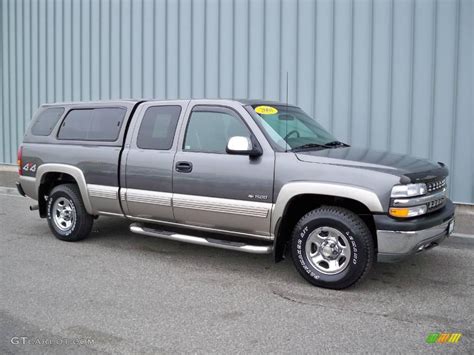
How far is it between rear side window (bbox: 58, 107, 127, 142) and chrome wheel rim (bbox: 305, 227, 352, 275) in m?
2.83

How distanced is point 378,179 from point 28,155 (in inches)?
192

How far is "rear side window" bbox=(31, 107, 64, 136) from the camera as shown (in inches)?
275

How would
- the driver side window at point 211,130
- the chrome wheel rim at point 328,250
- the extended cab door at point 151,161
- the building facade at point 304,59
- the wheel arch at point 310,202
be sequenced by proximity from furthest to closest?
the building facade at point 304,59, the extended cab door at point 151,161, the driver side window at point 211,130, the chrome wheel rim at point 328,250, the wheel arch at point 310,202

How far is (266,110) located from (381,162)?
1.41 meters

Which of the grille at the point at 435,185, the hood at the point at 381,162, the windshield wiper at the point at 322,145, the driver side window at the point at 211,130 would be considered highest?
the driver side window at the point at 211,130

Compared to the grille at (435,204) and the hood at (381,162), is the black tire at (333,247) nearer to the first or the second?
the hood at (381,162)

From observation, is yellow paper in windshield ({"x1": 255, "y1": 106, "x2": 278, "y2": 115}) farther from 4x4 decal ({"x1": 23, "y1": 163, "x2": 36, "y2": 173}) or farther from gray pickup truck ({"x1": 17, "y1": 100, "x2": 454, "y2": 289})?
4x4 decal ({"x1": 23, "y1": 163, "x2": 36, "y2": 173})

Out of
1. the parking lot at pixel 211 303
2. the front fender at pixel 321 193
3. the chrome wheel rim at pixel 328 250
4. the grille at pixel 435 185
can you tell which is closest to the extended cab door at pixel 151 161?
the parking lot at pixel 211 303

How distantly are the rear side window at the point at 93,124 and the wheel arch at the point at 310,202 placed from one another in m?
2.44

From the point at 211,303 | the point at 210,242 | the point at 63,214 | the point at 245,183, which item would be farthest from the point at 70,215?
the point at 211,303

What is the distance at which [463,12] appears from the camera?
27.2 feet

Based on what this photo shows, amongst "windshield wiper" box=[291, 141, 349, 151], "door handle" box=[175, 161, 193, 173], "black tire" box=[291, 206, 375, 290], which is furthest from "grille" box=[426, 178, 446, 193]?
"door handle" box=[175, 161, 193, 173]

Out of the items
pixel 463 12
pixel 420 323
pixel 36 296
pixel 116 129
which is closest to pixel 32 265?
pixel 36 296

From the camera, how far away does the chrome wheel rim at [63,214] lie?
674 cm
